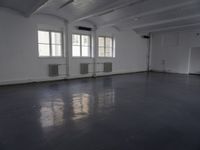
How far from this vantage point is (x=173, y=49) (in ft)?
37.6

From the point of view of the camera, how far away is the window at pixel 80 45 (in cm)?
852

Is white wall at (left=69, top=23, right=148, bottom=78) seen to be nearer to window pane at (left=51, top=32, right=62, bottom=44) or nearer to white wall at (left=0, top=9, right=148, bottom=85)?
white wall at (left=0, top=9, right=148, bottom=85)

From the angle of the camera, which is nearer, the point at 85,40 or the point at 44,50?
the point at 44,50

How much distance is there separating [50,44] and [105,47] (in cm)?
359

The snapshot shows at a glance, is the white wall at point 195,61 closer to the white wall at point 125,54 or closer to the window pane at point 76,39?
the white wall at point 125,54

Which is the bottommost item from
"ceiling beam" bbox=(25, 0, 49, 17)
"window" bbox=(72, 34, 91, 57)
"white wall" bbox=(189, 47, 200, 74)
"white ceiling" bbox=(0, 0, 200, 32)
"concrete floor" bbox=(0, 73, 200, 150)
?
"concrete floor" bbox=(0, 73, 200, 150)

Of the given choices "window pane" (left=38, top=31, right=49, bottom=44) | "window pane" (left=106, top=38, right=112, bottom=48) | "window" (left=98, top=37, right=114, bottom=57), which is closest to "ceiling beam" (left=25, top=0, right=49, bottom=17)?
"window pane" (left=38, top=31, right=49, bottom=44)

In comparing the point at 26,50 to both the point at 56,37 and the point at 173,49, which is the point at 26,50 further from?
the point at 173,49

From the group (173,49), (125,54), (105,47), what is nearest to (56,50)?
(105,47)

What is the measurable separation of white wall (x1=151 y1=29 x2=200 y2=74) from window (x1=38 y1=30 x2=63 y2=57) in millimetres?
7781

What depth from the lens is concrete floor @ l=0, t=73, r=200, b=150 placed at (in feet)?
7.56

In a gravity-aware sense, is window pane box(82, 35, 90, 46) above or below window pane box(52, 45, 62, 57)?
above

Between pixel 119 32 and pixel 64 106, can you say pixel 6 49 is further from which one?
pixel 119 32

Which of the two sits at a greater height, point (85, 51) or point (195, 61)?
point (85, 51)
